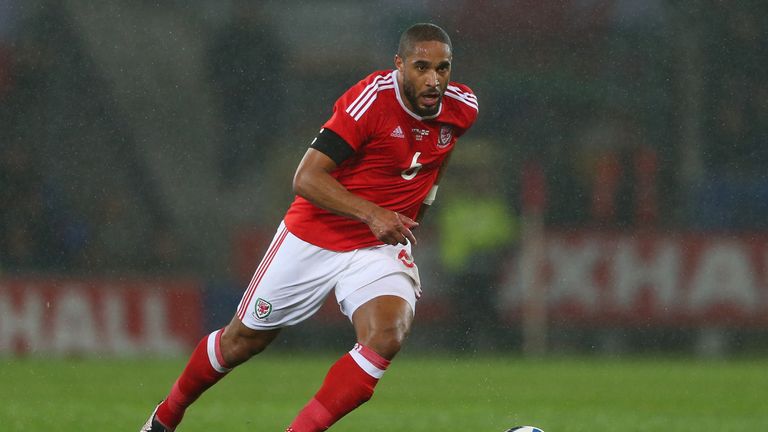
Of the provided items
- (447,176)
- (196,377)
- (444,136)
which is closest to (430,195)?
(444,136)

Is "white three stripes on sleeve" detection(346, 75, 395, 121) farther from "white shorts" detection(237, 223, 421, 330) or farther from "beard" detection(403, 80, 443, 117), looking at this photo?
"white shorts" detection(237, 223, 421, 330)

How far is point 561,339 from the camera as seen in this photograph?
13727 millimetres

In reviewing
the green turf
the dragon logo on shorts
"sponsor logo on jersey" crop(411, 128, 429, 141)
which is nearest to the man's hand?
"sponsor logo on jersey" crop(411, 128, 429, 141)

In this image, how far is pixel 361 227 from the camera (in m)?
5.29

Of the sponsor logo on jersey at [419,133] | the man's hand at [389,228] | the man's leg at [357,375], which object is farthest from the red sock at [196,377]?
the sponsor logo on jersey at [419,133]

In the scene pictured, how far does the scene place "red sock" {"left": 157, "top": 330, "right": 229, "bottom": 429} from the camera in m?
5.50

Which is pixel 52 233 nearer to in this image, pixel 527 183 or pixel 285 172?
pixel 285 172

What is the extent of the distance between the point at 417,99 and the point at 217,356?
1.34 meters

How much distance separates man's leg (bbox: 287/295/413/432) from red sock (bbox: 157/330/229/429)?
2.51ft

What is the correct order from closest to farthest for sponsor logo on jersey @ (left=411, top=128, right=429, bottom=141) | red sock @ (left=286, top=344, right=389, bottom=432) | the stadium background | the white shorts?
red sock @ (left=286, top=344, right=389, bottom=432) < the white shorts < sponsor logo on jersey @ (left=411, top=128, right=429, bottom=141) < the stadium background

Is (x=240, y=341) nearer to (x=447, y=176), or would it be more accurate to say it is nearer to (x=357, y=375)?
(x=357, y=375)

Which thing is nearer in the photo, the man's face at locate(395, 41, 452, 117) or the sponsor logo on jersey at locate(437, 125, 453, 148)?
the man's face at locate(395, 41, 452, 117)

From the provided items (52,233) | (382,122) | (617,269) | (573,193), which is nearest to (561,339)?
Result: (617,269)

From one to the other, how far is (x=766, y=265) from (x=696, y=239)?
0.72 metres
